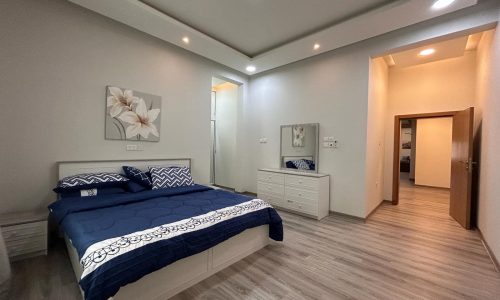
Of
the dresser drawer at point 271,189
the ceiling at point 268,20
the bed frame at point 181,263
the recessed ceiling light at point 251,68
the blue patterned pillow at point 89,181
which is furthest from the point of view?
the recessed ceiling light at point 251,68

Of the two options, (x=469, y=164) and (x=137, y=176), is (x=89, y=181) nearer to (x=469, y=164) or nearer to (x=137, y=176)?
(x=137, y=176)

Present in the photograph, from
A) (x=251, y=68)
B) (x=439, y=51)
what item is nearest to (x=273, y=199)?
(x=251, y=68)

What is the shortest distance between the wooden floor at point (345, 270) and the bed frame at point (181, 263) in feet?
→ 0.25

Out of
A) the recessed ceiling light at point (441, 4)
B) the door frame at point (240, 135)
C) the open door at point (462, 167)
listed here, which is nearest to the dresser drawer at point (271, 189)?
the door frame at point (240, 135)

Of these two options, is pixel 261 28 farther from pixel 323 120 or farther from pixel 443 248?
pixel 443 248

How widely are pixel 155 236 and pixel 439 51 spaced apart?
517 centimetres

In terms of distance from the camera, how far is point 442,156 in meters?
6.51

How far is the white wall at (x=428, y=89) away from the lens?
13.4ft

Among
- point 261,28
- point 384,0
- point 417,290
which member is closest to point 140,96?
point 261,28

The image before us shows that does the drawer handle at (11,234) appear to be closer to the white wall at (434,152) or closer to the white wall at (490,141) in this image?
the white wall at (490,141)

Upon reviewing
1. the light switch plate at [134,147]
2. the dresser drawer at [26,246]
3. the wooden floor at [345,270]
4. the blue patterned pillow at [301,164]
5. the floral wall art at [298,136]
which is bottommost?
→ the wooden floor at [345,270]

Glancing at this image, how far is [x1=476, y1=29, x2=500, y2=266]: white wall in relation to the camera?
7.89ft

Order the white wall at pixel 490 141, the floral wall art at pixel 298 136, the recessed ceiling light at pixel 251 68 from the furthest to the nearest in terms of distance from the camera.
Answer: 1. the recessed ceiling light at pixel 251 68
2. the floral wall art at pixel 298 136
3. the white wall at pixel 490 141

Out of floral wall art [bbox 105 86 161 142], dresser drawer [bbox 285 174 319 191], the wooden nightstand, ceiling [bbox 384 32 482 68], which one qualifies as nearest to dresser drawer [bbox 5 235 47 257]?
the wooden nightstand
